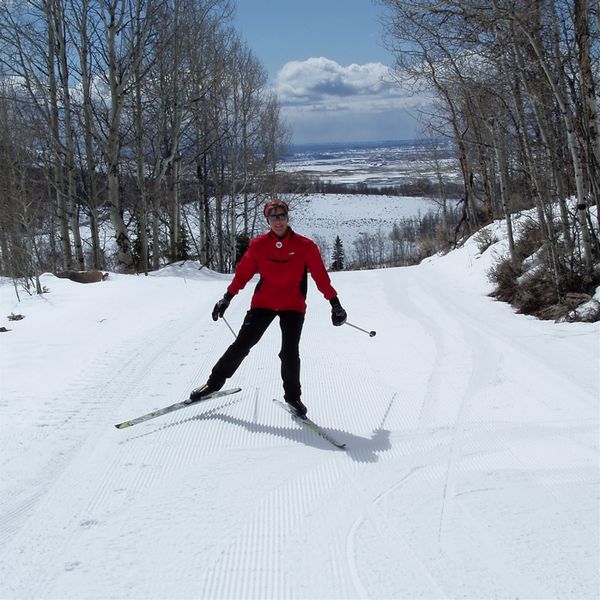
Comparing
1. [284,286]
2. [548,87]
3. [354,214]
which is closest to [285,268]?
[284,286]

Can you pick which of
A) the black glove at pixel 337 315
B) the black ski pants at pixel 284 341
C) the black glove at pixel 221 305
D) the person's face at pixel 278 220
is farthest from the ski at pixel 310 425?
the person's face at pixel 278 220

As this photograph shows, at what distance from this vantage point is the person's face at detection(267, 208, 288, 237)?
435cm

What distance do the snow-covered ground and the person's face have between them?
1584mm

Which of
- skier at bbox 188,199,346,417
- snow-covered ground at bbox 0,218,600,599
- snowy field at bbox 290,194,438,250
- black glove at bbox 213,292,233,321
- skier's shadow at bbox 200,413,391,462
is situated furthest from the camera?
snowy field at bbox 290,194,438,250

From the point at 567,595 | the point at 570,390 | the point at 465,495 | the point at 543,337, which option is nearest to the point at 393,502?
the point at 465,495

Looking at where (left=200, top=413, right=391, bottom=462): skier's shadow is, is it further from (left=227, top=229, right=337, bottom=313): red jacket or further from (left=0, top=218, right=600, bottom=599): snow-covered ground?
(left=227, top=229, right=337, bottom=313): red jacket

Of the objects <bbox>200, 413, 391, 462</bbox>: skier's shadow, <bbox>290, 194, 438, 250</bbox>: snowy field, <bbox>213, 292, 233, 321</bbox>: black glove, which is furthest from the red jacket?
<bbox>290, 194, 438, 250</bbox>: snowy field

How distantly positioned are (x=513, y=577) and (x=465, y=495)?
0.73 meters

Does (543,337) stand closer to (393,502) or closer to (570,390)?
(570,390)

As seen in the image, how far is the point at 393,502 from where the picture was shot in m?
3.22

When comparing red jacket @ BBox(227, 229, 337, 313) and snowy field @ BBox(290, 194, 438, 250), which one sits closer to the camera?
red jacket @ BBox(227, 229, 337, 313)

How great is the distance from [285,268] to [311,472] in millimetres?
1669

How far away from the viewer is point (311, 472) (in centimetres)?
362

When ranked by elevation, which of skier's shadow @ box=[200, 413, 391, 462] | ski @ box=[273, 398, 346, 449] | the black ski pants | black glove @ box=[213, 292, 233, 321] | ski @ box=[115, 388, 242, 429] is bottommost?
skier's shadow @ box=[200, 413, 391, 462]
